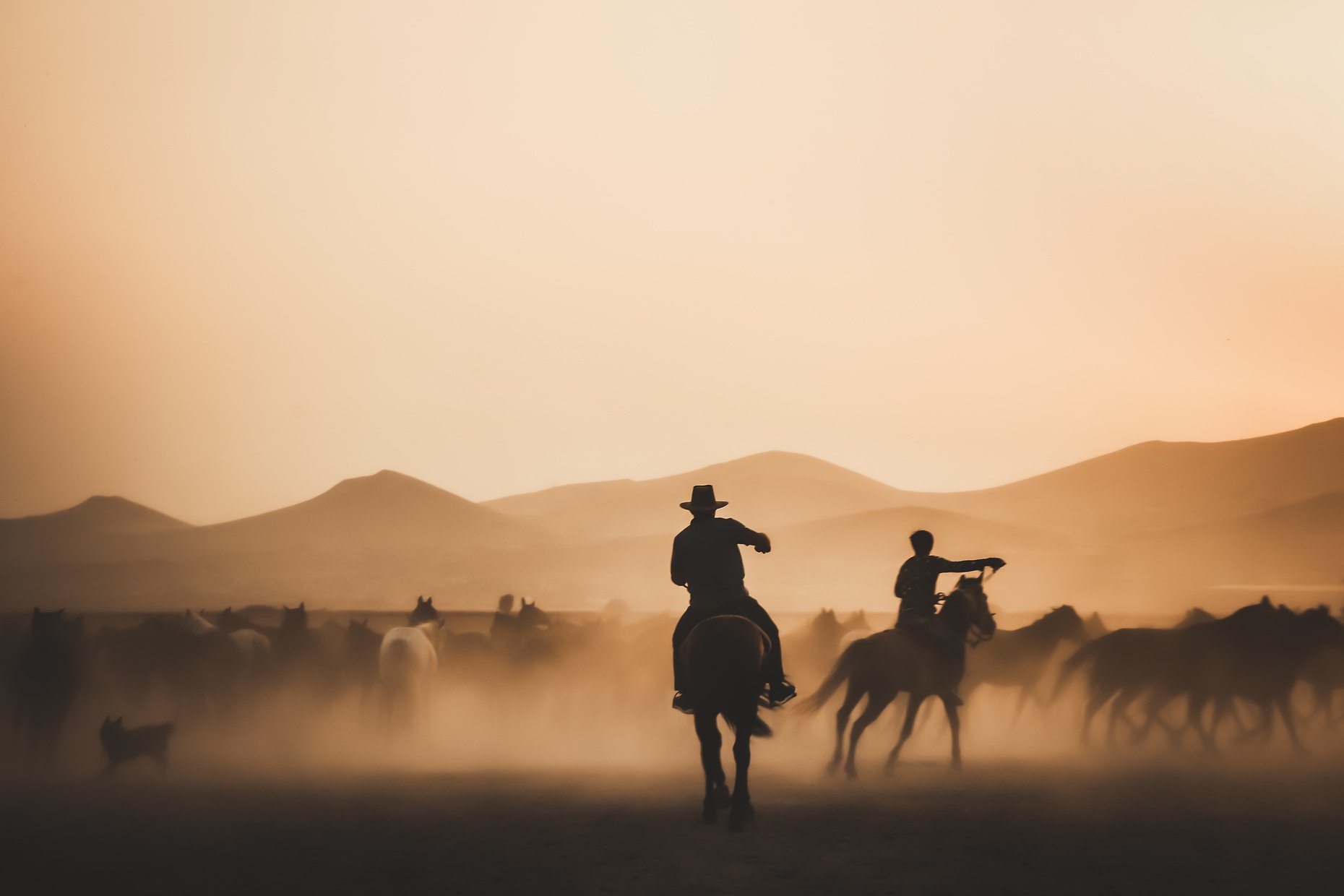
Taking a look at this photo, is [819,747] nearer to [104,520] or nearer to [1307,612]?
[1307,612]

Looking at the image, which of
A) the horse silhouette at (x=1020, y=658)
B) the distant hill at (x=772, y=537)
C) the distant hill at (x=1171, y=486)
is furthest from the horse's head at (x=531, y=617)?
the distant hill at (x=1171, y=486)

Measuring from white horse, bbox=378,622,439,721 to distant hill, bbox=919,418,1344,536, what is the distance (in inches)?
4662

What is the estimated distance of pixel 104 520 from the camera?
563 feet

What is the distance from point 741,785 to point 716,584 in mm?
1660

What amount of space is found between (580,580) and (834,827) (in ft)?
301

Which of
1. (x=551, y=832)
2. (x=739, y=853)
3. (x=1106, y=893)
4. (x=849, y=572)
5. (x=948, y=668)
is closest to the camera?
(x=1106, y=893)

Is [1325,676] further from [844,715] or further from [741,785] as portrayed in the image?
[741,785]

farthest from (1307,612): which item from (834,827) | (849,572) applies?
(849,572)

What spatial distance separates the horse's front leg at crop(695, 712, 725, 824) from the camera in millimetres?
11070

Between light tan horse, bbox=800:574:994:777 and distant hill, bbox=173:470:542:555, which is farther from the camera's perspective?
distant hill, bbox=173:470:542:555

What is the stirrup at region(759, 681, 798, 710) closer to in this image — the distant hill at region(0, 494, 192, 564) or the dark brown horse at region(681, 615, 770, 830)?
the dark brown horse at region(681, 615, 770, 830)

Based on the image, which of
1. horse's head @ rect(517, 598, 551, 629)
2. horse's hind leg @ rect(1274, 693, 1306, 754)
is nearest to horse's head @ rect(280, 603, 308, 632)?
horse's head @ rect(517, 598, 551, 629)

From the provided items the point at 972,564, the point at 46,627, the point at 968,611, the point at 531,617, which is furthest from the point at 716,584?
the point at 531,617

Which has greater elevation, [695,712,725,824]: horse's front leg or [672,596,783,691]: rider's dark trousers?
[672,596,783,691]: rider's dark trousers
